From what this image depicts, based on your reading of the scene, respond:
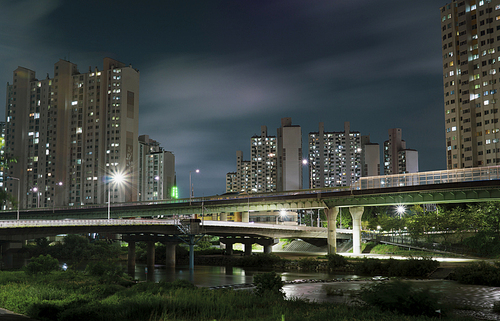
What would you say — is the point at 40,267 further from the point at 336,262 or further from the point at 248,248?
the point at 248,248

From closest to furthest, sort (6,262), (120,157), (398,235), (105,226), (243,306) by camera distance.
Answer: (243,306)
(105,226)
(6,262)
(398,235)
(120,157)

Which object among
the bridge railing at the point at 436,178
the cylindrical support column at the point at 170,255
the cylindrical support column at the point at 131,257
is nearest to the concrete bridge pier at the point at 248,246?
the cylindrical support column at the point at 170,255

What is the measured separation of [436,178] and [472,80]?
88.2 metres

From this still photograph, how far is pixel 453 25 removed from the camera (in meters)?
153

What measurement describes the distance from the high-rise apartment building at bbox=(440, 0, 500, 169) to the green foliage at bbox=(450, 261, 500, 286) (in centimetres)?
10454

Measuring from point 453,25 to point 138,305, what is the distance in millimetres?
161733

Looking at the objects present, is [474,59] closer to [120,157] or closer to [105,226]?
[105,226]

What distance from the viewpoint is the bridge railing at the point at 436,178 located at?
226 feet

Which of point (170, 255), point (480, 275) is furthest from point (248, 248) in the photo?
point (480, 275)

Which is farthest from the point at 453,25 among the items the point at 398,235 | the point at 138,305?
the point at 138,305

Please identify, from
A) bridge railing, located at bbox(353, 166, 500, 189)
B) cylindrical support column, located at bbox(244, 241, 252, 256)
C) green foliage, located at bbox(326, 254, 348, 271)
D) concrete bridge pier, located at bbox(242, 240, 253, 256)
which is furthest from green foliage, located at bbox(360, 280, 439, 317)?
cylindrical support column, located at bbox(244, 241, 252, 256)

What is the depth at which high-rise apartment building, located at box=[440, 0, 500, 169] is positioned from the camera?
13812 cm

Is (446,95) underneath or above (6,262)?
above

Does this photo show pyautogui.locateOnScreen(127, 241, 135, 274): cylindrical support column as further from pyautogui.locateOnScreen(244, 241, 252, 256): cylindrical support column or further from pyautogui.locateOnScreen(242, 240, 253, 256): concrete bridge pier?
pyautogui.locateOnScreen(244, 241, 252, 256): cylindrical support column
